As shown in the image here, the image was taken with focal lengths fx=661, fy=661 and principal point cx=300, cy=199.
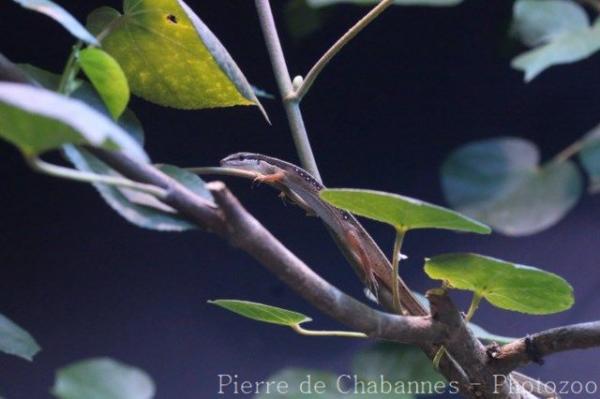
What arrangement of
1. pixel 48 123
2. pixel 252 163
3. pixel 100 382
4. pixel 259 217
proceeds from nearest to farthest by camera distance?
pixel 48 123 → pixel 100 382 → pixel 252 163 → pixel 259 217

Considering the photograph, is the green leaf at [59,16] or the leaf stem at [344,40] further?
the leaf stem at [344,40]

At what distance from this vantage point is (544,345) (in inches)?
22.6

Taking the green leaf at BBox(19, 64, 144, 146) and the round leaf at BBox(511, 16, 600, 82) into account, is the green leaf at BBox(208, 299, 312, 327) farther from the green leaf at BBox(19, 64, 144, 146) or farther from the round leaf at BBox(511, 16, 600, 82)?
the round leaf at BBox(511, 16, 600, 82)

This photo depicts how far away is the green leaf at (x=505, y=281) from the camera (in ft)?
1.60

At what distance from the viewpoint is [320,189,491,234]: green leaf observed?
41 cm

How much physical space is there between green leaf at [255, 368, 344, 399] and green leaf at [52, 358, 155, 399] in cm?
8

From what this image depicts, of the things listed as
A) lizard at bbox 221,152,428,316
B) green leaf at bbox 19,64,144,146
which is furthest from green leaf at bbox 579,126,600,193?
green leaf at bbox 19,64,144,146

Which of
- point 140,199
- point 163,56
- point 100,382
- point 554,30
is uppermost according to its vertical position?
point 163,56

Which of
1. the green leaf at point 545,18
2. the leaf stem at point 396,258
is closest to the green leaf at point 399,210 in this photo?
the leaf stem at point 396,258

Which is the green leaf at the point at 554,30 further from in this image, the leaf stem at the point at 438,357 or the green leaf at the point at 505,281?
the leaf stem at the point at 438,357

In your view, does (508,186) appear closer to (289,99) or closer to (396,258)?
(396,258)

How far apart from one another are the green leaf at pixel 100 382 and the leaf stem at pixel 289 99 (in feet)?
1.01

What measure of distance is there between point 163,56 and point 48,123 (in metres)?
0.35

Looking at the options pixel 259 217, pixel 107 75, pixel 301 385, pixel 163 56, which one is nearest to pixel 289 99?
pixel 163 56
